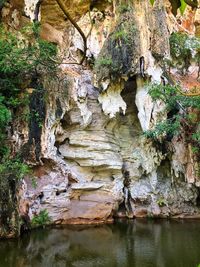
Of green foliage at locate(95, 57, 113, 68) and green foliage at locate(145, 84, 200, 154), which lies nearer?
→ green foliage at locate(145, 84, 200, 154)

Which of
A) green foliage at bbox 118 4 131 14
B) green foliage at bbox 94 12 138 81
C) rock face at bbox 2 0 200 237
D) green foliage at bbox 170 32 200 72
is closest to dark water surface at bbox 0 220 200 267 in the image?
rock face at bbox 2 0 200 237

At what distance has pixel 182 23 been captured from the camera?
13516mm

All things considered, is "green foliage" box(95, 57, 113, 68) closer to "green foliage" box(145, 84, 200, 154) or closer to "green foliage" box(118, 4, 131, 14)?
"green foliage" box(145, 84, 200, 154)

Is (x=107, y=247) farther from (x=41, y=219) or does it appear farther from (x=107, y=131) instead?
(x=107, y=131)

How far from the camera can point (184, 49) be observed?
12031mm

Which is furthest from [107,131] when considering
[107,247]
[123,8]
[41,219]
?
[107,247]

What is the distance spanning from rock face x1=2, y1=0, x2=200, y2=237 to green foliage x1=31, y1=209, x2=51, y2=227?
0.35ft

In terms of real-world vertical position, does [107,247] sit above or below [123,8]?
below

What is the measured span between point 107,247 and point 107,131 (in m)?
3.96

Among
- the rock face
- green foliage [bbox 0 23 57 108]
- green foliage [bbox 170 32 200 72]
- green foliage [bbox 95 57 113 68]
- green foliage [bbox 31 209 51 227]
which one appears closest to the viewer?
green foliage [bbox 0 23 57 108]

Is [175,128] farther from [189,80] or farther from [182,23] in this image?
[182,23]

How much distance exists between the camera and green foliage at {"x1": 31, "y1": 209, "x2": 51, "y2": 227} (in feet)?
28.8

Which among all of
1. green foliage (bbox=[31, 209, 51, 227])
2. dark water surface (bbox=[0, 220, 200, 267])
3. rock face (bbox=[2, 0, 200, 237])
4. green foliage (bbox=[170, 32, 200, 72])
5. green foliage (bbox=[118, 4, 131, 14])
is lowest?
dark water surface (bbox=[0, 220, 200, 267])

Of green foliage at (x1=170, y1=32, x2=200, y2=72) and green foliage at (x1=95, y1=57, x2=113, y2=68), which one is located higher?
green foliage at (x1=170, y1=32, x2=200, y2=72)
